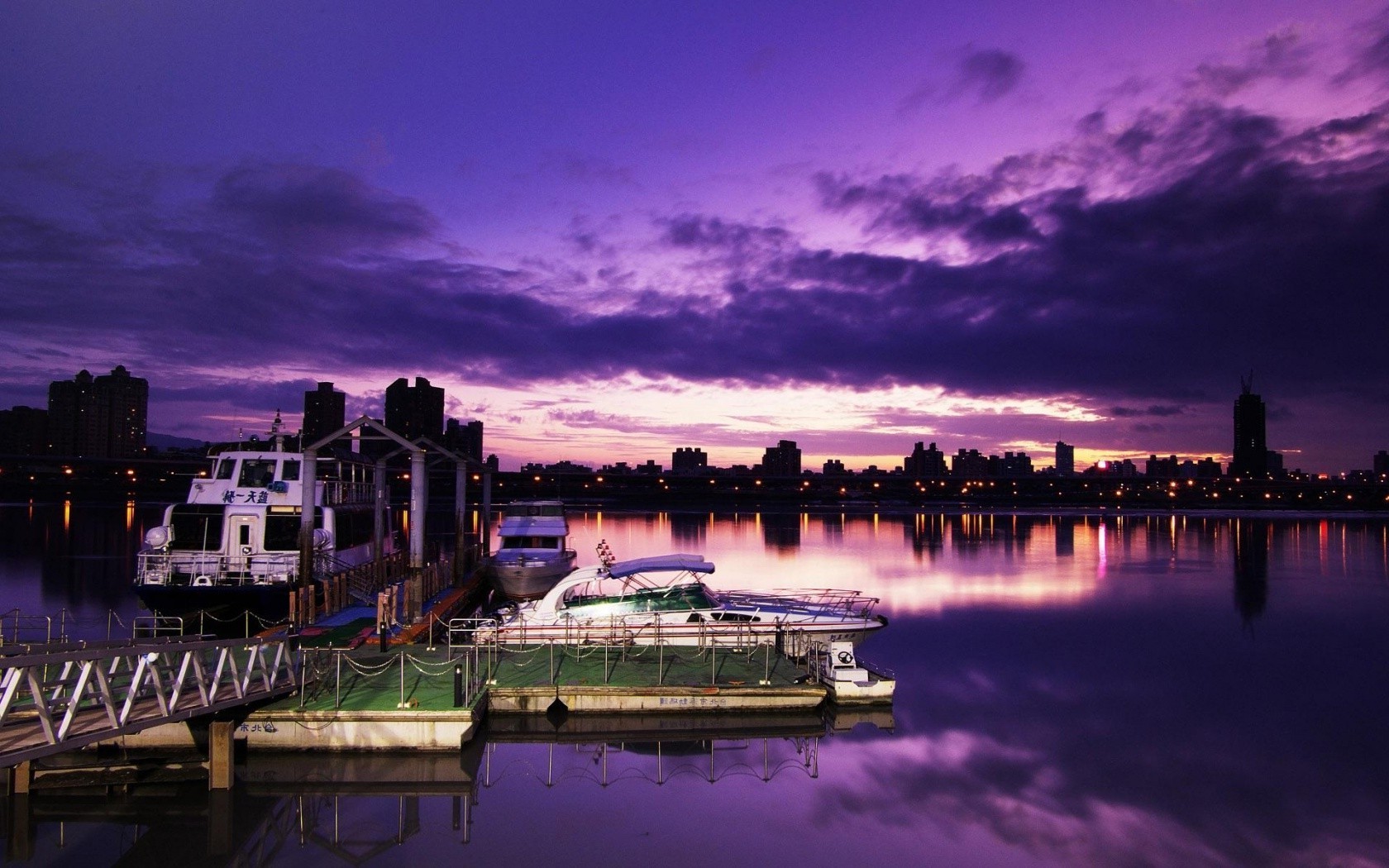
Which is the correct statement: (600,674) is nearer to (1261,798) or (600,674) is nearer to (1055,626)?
(1261,798)

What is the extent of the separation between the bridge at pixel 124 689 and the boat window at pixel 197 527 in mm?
12831

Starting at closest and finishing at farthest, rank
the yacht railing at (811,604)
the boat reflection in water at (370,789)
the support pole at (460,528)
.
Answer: the boat reflection in water at (370,789) → the yacht railing at (811,604) → the support pole at (460,528)

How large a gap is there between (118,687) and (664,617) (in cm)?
1325

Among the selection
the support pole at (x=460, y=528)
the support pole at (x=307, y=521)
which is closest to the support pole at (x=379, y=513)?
the support pole at (x=460, y=528)

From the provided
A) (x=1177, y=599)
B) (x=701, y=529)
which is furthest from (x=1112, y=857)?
(x=701, y=529)

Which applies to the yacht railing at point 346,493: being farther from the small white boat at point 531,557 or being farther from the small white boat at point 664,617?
the small white boat at point 664,617

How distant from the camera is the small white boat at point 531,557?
39.8 meters

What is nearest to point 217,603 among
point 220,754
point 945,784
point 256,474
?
point 256,474

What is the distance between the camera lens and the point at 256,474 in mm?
31594

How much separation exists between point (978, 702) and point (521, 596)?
21405mm

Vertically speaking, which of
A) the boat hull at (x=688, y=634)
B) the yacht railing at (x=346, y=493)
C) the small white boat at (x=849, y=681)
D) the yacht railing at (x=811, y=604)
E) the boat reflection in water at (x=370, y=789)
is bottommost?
the boat reflection in water at (x=370, y=789)

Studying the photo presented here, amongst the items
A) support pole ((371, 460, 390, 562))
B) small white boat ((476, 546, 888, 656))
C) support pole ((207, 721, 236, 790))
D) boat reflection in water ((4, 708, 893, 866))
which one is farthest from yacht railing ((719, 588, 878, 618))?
support pole ((371, 460, 390, 562))

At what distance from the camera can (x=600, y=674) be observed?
2061 centimetres

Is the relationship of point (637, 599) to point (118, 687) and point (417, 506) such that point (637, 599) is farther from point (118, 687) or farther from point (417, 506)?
point (118, 687)
